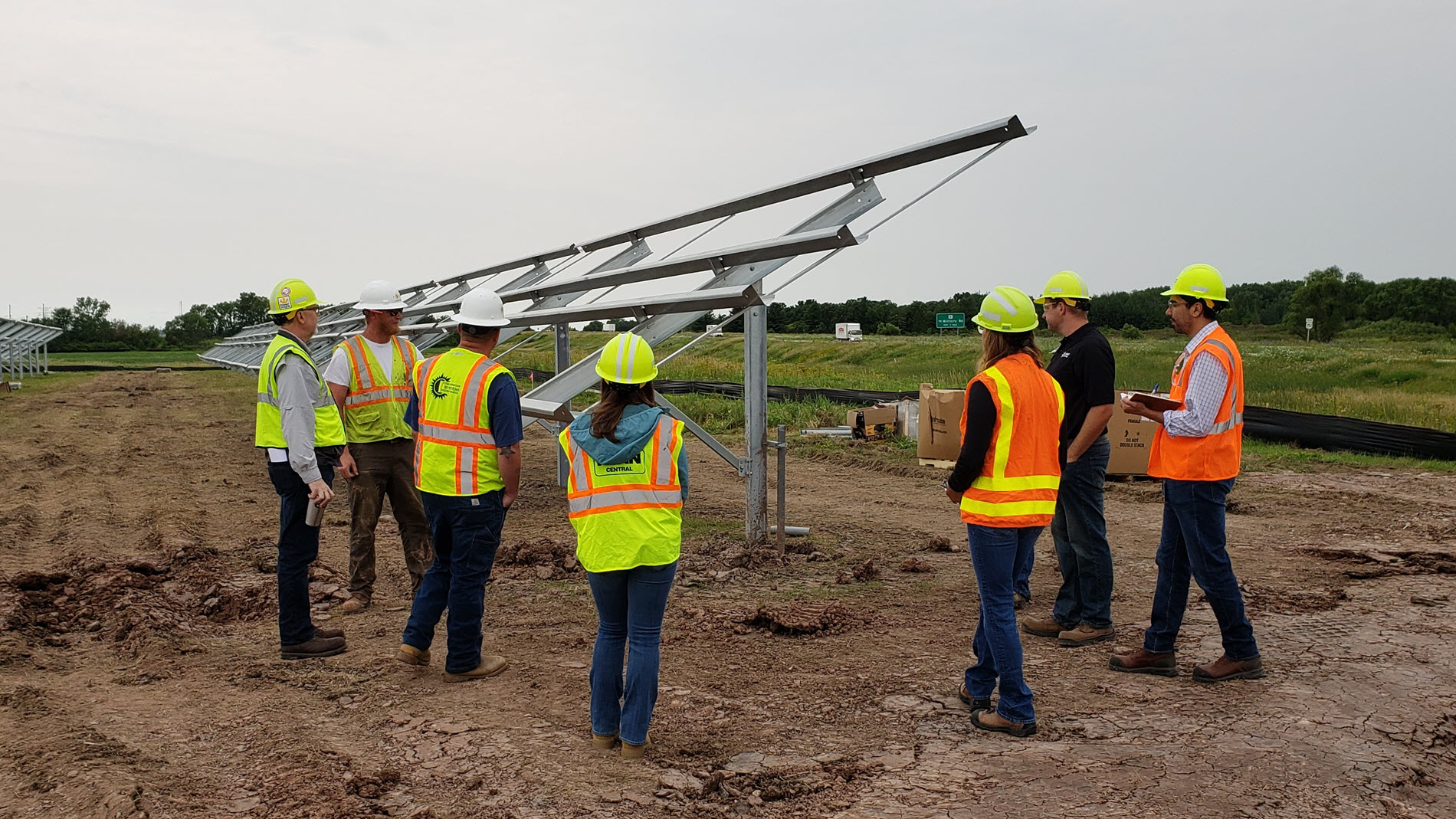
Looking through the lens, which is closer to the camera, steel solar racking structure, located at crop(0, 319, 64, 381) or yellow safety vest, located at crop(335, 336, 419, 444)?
yellow safety vest, located at crop(335, 336, 419, 444)

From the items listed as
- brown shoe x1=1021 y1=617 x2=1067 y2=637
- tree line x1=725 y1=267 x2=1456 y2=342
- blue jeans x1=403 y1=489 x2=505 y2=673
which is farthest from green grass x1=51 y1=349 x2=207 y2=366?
brown shoe x1=1021 y1=617 x2=1067 y2=637

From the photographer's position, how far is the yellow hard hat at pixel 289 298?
17.9 ft

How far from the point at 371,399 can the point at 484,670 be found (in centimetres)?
210

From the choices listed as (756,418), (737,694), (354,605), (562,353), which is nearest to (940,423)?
(562,353)

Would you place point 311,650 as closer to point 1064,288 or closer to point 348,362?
point 348,362

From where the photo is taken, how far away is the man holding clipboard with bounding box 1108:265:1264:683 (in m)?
4.70

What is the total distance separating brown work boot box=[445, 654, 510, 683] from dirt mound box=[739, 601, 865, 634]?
1.52 metres

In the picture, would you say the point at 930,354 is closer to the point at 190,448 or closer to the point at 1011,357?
the point at 190,448

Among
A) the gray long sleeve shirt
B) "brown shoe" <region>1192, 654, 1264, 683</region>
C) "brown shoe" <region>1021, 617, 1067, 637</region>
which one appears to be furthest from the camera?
"brown shoe" <region>1021, 617, 1067, 637</region>

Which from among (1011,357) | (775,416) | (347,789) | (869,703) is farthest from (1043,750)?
(775,416)

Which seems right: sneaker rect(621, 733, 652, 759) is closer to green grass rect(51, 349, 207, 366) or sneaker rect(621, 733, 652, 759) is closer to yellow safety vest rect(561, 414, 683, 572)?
yellow safety vest rect(561, 414, 683, 572)

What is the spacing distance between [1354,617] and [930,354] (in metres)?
34.1

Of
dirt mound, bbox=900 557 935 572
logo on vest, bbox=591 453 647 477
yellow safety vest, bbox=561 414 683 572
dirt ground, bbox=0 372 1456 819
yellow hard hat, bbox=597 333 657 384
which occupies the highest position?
yellow hard hat, bbox=597 333 657 384

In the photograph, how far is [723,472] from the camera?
508 inches
